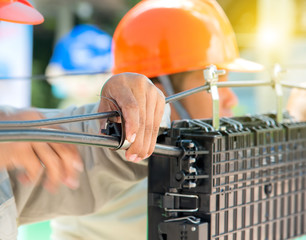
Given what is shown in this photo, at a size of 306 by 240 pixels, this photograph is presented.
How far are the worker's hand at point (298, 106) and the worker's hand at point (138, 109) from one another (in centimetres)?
91

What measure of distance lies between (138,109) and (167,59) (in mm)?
817

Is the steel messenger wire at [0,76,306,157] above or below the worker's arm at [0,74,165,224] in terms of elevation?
above

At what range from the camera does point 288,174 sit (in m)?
1.18

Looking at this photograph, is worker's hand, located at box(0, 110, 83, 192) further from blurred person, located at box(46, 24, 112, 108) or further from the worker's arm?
blurred person, located at box(46, 24, 112, 108)

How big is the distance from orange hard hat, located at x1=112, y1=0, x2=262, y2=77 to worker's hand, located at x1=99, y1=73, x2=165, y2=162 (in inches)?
27.7

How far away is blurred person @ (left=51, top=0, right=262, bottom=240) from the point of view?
1563 mm

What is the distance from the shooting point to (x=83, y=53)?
5.81 m

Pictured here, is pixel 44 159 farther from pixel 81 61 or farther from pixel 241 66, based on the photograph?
pixel 81 61

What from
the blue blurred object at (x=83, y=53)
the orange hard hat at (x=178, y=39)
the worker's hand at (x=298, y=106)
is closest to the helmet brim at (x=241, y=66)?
the orange hard hat at (x=178, y=39)

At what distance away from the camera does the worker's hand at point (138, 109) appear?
2.60 ft

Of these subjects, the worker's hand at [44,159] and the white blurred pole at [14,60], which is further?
the white blurred pole at [14,60]

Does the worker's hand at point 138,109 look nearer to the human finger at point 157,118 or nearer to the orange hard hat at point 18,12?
the human finger at point 157,118

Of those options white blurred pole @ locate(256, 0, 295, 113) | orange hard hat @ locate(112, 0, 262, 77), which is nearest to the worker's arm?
orange hard hat @ locate(112, 0, 262, 77)

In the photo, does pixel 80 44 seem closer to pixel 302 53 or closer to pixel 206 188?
pixel 302 53
